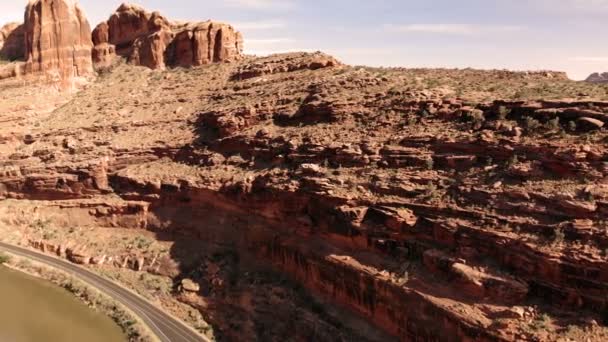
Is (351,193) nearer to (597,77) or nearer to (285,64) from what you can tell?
(285,64)

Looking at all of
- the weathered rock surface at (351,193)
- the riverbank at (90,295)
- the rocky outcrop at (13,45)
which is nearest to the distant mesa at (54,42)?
the rocky outcrop at (13,45)

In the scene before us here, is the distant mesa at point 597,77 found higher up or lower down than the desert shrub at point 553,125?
higher up

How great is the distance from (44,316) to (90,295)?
352cm

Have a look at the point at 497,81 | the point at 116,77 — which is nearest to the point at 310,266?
the point at 497,81

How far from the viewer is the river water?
35375 mm

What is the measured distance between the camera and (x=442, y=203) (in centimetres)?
2983

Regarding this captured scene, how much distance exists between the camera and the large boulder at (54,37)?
6119 centimetres

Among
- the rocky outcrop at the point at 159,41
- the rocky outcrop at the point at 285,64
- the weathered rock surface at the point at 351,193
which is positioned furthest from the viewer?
the rocky outcrop at the point at 159,41

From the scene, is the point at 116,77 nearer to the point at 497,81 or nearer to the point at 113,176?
the point at 113,176

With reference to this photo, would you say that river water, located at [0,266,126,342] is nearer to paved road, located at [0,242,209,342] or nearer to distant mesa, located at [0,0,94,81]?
paved road, located at [0,242,209,342]

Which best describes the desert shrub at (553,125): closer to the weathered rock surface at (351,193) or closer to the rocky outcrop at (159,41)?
the weathered rock surface at (351,193)

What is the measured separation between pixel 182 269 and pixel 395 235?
18.4 meters

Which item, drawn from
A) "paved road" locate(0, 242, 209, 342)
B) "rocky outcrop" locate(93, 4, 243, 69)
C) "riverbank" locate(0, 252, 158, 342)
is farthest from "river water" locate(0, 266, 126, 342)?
"rocky outcrop" locate(93, 4, 243, 69)

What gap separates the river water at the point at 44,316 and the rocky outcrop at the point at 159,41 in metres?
31.8
